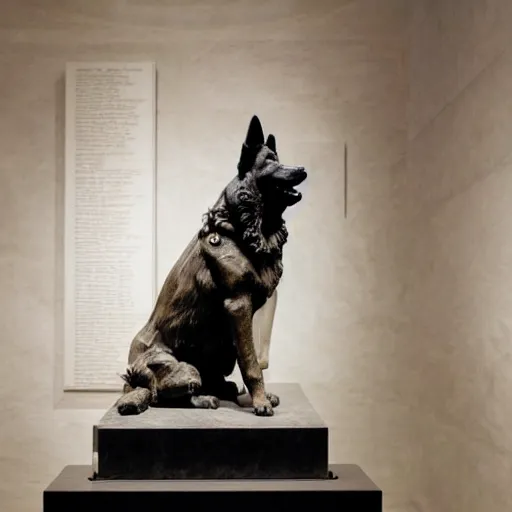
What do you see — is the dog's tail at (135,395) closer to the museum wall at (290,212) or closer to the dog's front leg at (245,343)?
the dog's front leg at (245,343)

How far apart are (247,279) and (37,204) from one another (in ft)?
5.05

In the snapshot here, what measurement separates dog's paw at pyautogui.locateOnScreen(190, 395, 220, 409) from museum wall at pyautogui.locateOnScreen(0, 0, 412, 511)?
109 centimetres

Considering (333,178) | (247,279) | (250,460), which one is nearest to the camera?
(250,460)

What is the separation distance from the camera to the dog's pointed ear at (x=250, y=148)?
2568 mm

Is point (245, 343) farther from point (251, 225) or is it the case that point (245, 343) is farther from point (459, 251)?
point (459, 251)

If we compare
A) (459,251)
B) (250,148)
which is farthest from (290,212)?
(250,148)

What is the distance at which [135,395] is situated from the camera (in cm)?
256

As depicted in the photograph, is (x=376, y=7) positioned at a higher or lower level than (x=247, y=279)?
higher

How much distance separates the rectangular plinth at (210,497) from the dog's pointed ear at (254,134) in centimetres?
112

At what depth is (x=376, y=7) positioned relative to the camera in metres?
3.72

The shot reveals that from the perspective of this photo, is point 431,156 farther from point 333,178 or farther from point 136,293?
point 136,293

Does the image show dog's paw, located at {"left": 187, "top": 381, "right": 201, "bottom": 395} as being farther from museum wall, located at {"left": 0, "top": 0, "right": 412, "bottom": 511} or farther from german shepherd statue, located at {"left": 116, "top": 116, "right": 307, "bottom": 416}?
museum wall, located at {"left": 0, "top": 0, "right": 412, "bottom": 511}

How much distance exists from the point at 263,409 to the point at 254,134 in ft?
3.04

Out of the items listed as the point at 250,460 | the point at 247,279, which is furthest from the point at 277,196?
the point at 250,460
